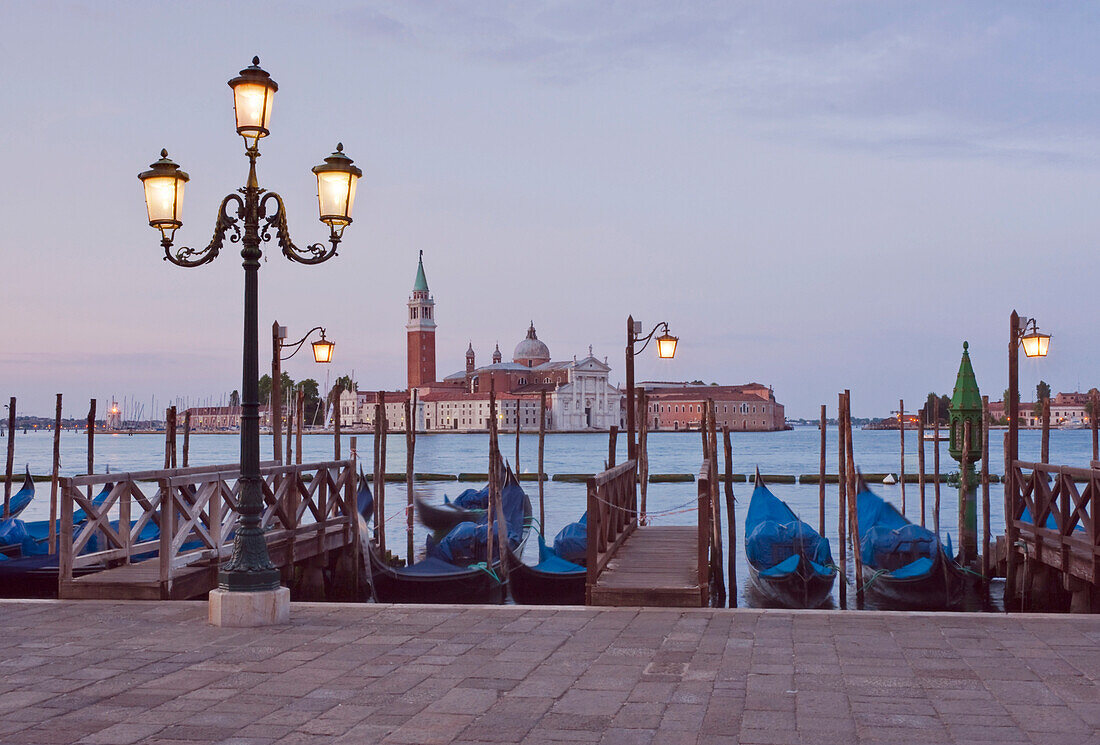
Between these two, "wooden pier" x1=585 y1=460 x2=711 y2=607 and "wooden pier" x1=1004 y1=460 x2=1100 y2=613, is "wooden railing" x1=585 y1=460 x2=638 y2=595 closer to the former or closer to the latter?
"wooden pier" x1=585 y1=460 x2=711 y2=607

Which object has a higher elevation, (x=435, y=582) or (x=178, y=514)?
(x=178, y=514)

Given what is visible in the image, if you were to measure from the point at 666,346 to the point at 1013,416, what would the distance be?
375 centimetres

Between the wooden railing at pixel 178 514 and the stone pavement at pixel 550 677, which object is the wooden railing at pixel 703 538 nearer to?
the stone pavement at pixel 550 677

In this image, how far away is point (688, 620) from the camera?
5980 mm

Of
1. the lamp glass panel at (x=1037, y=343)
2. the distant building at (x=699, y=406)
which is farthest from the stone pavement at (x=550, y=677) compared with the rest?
the distant building at (x=699, y=406)

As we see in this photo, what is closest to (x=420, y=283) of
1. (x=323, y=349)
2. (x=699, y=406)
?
(x=699, y=406)

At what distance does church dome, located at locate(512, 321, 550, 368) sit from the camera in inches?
4850

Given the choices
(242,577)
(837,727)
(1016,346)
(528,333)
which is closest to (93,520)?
(242,577)

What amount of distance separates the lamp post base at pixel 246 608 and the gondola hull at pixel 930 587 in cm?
734

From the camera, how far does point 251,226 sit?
6070 millimetres

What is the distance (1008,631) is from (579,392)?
108998 mm

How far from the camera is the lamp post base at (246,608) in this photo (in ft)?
19.1

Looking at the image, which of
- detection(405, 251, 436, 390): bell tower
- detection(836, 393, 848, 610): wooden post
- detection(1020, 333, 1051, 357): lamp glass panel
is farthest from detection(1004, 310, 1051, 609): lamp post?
detection(405, 251, 436, 390): bell tower

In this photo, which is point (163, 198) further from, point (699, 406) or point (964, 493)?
point (699, 406)
